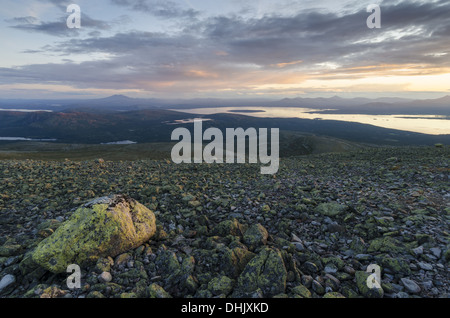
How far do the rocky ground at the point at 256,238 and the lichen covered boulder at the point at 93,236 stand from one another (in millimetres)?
284

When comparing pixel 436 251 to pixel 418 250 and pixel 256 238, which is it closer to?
pixel 418 250

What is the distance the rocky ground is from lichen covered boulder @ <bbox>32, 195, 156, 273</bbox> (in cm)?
28

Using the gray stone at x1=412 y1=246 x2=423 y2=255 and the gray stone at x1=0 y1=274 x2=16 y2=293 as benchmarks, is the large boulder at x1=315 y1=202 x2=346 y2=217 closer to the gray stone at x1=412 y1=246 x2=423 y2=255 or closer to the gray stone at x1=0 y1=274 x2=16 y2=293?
the gray stone at x1=412 y1=246 x2=423 y2=255

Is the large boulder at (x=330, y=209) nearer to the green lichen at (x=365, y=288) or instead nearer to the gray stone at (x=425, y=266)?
the gray stone at (x=425, y=266)

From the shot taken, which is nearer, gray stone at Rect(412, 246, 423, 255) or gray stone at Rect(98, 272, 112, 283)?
gray stone at Rect(98, 272, 112, 283)

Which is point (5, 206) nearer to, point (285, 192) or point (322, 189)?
point (285, 192)

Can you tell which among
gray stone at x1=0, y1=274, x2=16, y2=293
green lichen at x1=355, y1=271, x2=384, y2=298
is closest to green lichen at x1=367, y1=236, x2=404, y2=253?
green lichen at x1=355, y1=271, x2=384, y2=298

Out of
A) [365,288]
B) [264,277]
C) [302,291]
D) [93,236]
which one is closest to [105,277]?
[93,236]

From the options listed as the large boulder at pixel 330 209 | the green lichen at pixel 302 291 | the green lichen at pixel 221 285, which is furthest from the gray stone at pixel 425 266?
the green lichen at pixel 221 285

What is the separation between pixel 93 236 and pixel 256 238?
4.85 metres

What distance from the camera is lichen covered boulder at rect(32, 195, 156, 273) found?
18.2 ft

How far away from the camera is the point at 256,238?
705 centimetres

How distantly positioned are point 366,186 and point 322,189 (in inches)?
108

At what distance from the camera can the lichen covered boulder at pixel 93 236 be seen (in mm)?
5547
